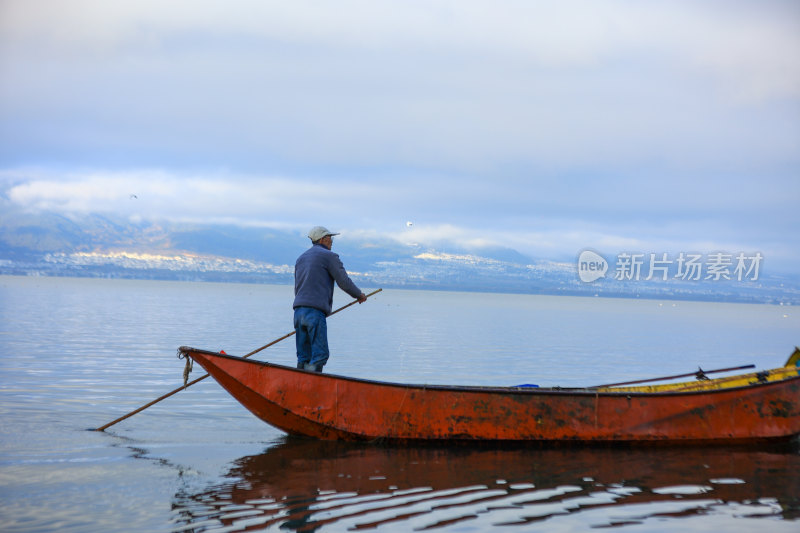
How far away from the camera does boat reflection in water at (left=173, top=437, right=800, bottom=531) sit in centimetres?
685

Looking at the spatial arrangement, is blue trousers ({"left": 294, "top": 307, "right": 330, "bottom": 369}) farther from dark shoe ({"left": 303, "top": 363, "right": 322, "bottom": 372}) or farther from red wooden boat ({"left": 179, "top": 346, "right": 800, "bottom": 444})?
Answer: red wooden boat ({"left": 179, "top": 346, "right": 800, "bottom": 444})

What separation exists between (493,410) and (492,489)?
1.89 meters

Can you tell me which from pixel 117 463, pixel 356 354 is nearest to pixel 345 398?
pixel 117 463

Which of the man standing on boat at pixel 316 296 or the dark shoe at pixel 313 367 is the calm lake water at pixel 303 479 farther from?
the man standing on boat at pixel 316 296

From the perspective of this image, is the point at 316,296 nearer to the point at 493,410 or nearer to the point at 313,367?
the point at 313,367

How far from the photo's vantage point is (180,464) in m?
8.79

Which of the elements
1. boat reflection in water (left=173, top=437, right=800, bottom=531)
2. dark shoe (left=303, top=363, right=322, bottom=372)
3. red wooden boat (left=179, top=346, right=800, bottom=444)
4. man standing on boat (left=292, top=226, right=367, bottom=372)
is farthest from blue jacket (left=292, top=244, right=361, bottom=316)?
boat reflection in water (left=173, top=437, right=800, bottom=531)

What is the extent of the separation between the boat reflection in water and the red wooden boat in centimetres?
22

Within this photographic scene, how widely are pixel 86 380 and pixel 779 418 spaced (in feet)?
42.3

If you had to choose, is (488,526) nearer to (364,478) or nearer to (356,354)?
(364,478)

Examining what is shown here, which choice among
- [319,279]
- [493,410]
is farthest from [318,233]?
[493,410]

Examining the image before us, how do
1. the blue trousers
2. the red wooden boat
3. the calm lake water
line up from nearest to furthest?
the calm lake water, the red wooden boat, the blue trousers

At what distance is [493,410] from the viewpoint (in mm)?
9742

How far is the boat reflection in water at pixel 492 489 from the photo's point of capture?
22.5 ft
